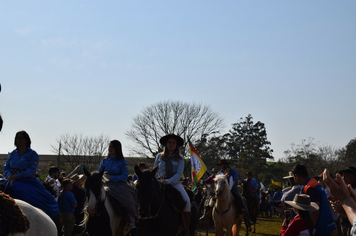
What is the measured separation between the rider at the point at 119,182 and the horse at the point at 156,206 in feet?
1.86

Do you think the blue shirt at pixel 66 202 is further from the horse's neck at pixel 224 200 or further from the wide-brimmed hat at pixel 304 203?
the wide-brimmed hat at pixel 304 203

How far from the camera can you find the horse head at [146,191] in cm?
724

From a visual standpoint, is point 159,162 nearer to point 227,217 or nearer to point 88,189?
point 88,189

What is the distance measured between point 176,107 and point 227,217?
35293 mm

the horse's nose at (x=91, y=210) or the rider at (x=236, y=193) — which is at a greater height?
the rider at (x=236, y=193)

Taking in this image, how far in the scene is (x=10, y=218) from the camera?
3.32m

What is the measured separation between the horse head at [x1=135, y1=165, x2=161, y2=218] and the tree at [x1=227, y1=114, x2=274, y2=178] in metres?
67.4

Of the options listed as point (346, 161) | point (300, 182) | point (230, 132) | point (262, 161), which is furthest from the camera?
point (230, 132)

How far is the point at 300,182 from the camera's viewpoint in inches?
265

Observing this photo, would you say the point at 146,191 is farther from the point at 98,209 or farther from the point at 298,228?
the point at 298,228

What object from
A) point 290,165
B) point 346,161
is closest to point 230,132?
point 290,165

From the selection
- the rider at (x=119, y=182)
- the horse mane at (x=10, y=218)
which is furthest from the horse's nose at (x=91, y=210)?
the horse mane at (x=10, y=218)

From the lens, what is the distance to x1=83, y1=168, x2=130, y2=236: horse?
24.6 feet

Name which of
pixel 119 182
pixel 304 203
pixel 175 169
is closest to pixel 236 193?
pixel 175 169
